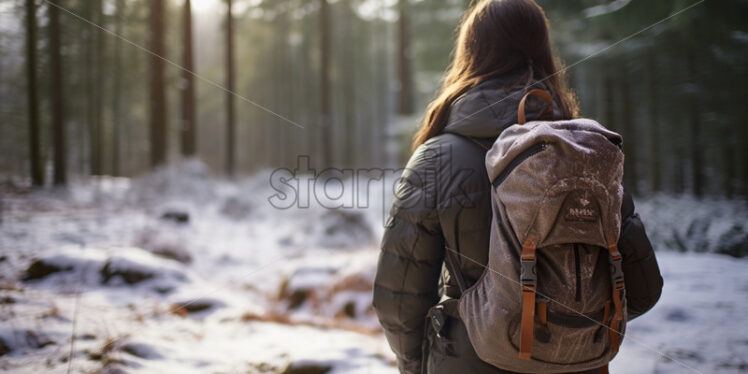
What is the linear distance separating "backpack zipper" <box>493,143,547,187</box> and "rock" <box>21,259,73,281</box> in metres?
3.18

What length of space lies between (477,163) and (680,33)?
5.93 m

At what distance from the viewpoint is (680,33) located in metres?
5.53

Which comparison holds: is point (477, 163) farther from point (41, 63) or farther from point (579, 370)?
point (41, 63)

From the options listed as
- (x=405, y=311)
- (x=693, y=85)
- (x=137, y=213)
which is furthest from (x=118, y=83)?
(x=693, y=85)

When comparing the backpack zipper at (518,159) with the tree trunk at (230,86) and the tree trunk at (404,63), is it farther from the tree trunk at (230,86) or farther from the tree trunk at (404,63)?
the tree trunk at (230,86)

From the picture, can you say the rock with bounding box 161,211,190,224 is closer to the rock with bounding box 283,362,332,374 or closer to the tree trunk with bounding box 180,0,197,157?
the tree trunk with bounding box 180,0,197,157

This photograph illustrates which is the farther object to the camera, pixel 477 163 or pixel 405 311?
pixel 405 311

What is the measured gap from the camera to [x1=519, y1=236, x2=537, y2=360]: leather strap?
1.24m

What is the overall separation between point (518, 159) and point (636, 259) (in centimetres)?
62

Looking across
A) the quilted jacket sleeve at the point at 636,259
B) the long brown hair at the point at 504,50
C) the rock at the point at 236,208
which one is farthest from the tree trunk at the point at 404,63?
the quilted jacket sleeve at the point at 636,259

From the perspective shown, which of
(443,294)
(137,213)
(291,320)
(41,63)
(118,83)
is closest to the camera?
(443,294)

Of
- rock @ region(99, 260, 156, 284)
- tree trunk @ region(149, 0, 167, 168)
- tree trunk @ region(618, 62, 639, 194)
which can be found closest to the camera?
rock @ region(99, 260, 156, 284)

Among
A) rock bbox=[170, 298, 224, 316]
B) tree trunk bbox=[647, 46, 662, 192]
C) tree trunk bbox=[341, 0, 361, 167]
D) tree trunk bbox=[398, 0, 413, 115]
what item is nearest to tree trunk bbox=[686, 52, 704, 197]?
tree trunk bbox=[647, 46, 662, 192]

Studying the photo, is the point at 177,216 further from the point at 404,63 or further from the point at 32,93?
the point at 404,63
